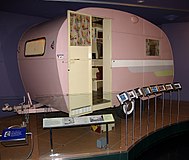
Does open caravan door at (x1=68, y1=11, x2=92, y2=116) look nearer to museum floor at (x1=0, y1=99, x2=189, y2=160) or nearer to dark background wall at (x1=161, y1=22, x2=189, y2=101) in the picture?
museum floor at (x1=0, y1=99, x2=189, y2=160)

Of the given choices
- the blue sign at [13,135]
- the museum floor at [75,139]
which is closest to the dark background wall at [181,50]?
the museum floor at [75,139]

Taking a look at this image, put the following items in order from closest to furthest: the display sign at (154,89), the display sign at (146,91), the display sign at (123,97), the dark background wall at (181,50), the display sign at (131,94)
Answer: the display sign at (123,97) < the display sign at (131,94) < the display sign at (146,91) < the display sign at (154,89) < the dark background wall at (181,50)

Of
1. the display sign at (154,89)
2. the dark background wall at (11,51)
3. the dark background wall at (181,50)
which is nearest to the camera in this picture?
the display sign at (154,89)

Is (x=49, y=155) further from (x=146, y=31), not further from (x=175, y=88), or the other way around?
(x=146, y=31)

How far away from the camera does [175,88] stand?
16.2 feet

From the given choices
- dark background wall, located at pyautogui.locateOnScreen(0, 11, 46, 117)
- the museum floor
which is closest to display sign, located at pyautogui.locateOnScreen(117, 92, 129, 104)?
the museum floor

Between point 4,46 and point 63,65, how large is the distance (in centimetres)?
249

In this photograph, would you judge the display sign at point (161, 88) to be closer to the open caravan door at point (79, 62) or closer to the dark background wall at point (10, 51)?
the open caravan door at point (79, 62)

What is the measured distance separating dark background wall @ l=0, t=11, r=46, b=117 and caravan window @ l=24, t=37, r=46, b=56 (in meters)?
0.89

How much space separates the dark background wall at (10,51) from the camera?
570 cm

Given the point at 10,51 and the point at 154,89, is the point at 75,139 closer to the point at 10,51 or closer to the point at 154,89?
the point at 154,89

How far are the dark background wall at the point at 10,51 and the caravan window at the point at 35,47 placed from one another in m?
0.89

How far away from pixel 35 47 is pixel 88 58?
50.5 inches

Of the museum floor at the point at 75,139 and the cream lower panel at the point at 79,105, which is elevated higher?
the cream lower panel at the point at 79,105
